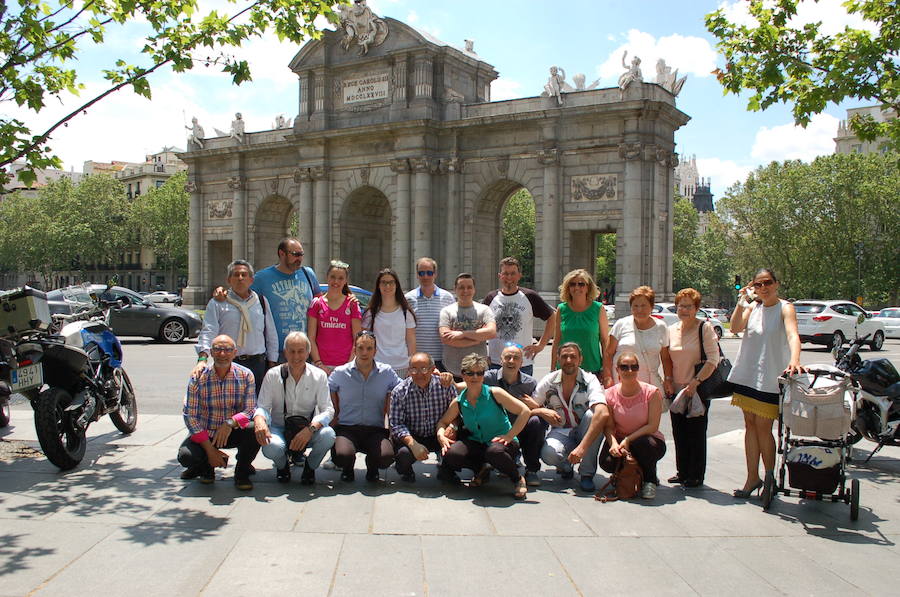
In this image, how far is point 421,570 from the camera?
4750 millimetres

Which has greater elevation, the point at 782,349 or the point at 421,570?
the point at 782,349

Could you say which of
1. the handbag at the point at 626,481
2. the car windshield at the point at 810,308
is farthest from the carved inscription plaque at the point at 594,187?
the handbag at the point at 626,481

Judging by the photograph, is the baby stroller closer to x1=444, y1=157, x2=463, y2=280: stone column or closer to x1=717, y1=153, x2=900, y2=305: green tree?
x1=444, y1=157, x2=463, y2=280: stone column

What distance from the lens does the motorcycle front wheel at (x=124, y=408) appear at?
850 centimetres

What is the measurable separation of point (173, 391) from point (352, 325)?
568 centimetres

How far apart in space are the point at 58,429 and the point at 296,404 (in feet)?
7.26

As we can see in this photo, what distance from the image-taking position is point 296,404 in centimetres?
685

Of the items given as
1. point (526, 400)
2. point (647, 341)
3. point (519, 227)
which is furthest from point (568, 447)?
point (519, 227)

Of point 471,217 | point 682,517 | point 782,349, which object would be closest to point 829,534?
point 682,517

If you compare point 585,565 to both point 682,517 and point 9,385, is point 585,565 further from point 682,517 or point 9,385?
point 9,385

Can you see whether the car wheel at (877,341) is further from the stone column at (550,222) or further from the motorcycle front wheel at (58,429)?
the motorcycle front wheel at (58,429)

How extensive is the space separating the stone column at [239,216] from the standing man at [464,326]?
106 feet

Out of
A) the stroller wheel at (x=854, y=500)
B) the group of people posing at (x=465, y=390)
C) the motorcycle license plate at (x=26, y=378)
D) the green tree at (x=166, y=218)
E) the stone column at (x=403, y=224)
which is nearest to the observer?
the stroller wheel at (x=854, y=500)

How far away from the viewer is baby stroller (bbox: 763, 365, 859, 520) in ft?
19.3
